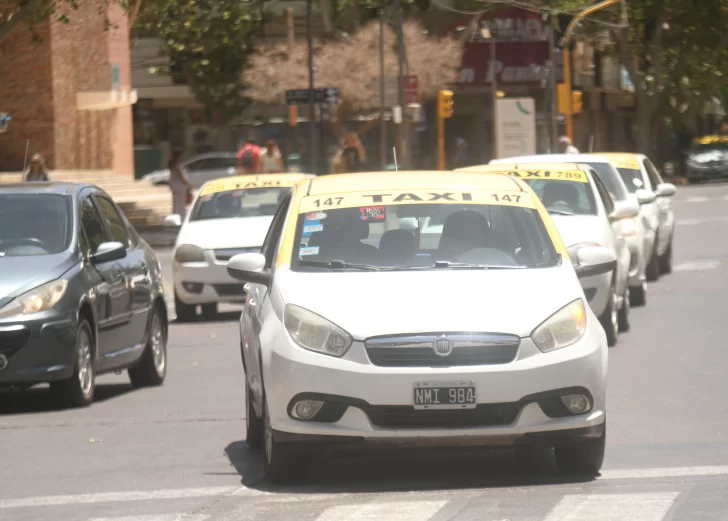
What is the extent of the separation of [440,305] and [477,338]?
0.86 feet

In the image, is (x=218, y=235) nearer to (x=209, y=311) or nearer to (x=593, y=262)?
(x=209, y=311)

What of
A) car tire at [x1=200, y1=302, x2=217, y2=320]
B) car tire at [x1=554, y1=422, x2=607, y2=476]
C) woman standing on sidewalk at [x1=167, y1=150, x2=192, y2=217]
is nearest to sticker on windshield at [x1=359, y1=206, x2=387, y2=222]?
car tire at [x1=554, y1=422, x2=607, y2=476]

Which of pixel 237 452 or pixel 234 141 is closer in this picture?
pixel 237 452

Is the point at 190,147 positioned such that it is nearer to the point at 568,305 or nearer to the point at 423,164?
the point at 423,164

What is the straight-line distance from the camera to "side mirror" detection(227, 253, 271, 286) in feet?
26.9

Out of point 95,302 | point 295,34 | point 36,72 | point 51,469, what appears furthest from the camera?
point 295,34

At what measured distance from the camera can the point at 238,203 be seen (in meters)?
19.5

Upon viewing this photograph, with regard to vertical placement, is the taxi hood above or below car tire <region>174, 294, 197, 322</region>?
above

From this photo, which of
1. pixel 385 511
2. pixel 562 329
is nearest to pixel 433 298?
pixel 562 329

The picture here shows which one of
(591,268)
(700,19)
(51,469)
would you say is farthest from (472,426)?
(700,19)

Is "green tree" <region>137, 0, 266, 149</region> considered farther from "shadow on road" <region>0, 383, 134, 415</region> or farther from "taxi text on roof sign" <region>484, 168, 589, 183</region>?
"shadow on road" <region>0, 383, 134, 415</region>

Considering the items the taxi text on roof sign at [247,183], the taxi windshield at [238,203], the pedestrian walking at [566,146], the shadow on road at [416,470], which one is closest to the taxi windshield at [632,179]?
the taxi text on roof sign at [247,183]

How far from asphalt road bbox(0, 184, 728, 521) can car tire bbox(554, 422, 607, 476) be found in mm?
88

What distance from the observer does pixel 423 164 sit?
71.0 meters
